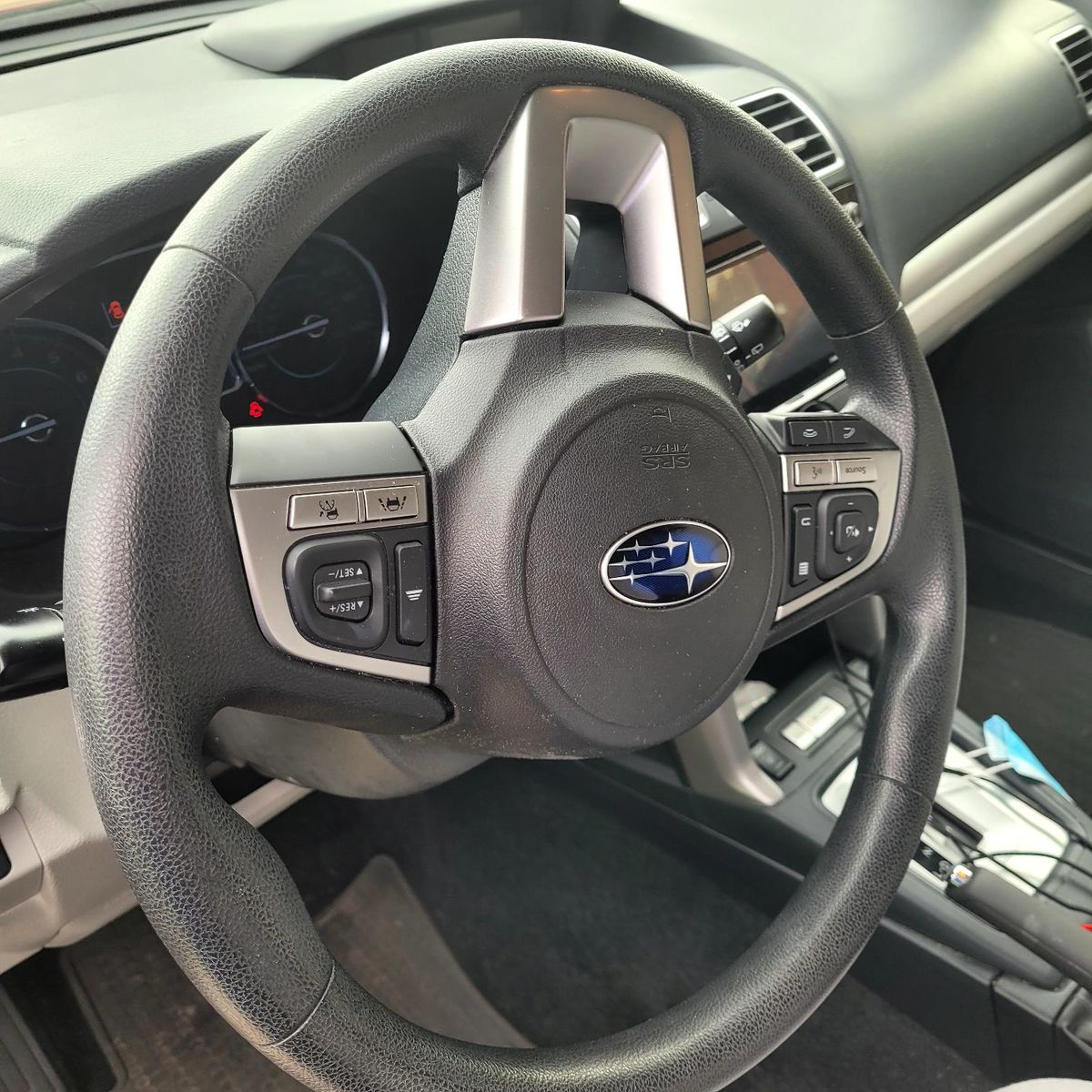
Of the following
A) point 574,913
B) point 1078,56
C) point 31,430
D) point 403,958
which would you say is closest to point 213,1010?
point 403,958

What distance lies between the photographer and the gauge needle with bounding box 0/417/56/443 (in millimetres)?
876

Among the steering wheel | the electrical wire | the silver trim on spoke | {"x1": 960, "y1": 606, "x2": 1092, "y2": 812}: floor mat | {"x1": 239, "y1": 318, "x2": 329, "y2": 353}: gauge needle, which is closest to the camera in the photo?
the steering wheel

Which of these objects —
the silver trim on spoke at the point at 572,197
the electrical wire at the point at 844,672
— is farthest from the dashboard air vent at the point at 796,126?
the silver trim on spoke at the point at 572,197

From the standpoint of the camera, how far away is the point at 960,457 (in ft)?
6.68

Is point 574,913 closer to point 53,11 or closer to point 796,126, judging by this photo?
point 796,126

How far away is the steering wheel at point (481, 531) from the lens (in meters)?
0.53

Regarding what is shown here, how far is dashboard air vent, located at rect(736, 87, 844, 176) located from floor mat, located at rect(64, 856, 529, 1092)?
3.70 feet

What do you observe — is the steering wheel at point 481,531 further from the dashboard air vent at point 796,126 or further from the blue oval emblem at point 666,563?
the dashboard air vent at point 796,126

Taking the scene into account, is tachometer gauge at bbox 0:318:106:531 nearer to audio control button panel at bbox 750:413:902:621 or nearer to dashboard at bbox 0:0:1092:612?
dashboard at bbox 0:0:1092:612

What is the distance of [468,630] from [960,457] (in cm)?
163

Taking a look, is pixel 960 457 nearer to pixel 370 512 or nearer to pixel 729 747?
pixel 729 747

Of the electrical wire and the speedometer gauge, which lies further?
the electrical wire

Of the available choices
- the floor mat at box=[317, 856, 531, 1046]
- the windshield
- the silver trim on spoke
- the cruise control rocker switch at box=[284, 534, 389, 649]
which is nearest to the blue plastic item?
the floor mat at box=[317, 856, 531, 1046]

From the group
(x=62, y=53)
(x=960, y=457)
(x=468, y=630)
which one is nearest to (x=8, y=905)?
(x=468, y=630)
